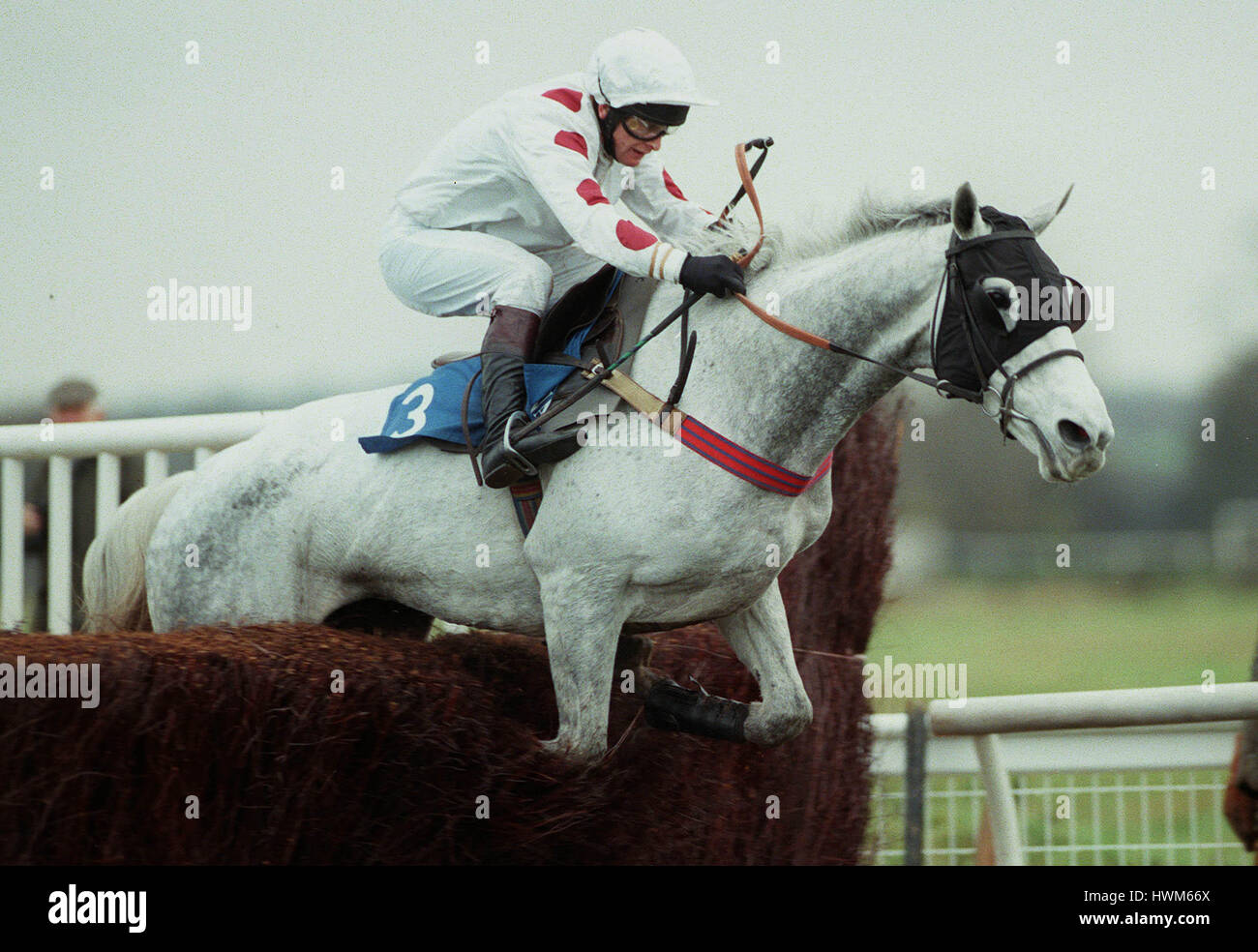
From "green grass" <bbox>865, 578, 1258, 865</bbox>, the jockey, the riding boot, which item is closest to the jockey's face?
the jockey

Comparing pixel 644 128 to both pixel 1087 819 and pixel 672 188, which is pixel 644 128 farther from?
pixel 1087 819

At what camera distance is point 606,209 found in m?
3.62

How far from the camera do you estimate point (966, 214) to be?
3.32 metres

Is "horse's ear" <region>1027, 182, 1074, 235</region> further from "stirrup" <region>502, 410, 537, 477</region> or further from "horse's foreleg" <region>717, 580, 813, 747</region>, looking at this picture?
"stirrup" <region>502, 410, 537, 477</region>

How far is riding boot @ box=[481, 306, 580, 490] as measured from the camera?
3629mm

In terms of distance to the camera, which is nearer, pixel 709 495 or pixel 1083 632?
pixel 709 495

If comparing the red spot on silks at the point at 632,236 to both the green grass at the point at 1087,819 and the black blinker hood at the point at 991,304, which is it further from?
the green grass at the point at 1087,819

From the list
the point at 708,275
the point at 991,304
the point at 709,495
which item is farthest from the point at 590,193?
the point at 991,304

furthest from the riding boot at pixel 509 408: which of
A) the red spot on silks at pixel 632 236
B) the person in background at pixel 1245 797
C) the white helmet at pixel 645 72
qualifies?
the person in background at pixel 1245 797

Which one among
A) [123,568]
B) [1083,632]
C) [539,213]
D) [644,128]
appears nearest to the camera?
[644,128]

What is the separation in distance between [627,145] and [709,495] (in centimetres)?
110
